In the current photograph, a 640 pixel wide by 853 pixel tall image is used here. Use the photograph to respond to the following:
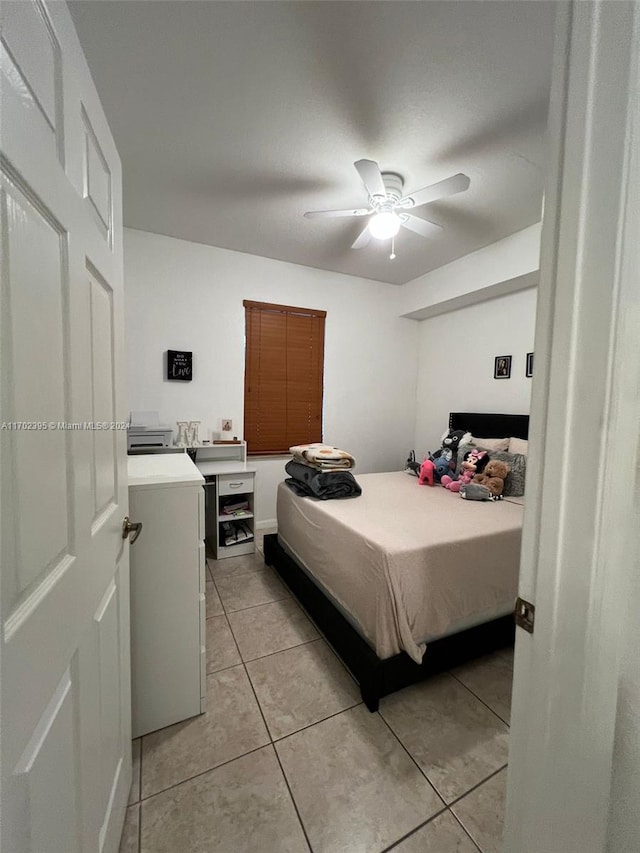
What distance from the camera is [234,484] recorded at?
2.94 metres

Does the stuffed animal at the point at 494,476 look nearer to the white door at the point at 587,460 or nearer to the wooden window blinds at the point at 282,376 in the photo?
the wooden window blinds at the point at 282,376

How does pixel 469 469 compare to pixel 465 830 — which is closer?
pixel 465 830

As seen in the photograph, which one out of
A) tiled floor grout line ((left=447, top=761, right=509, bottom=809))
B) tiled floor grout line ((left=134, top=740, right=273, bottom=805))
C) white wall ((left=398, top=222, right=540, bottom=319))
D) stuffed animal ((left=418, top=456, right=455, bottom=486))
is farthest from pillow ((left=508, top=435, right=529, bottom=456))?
tiled floor grout line ((left=134, top=740, right=273, bottom=805))

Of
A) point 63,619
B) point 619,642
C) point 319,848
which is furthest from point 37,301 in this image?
point 319,848

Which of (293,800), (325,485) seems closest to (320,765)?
(293,800)

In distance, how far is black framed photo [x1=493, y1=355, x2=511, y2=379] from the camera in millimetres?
3232

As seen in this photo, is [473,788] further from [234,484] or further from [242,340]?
[242,340]

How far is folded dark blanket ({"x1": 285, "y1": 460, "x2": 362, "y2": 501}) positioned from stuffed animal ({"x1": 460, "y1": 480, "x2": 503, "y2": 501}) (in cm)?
78

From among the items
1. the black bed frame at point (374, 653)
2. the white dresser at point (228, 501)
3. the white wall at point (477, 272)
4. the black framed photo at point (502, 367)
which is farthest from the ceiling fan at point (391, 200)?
the black bed frame at point (374, 653)

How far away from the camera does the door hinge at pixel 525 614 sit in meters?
0.57

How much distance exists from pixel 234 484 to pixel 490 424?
255cm

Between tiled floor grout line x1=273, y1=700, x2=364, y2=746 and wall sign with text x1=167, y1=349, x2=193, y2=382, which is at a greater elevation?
wall sign with text x1=167, y1=349, x2=193, y2=382

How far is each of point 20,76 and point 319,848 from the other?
76.6 inches

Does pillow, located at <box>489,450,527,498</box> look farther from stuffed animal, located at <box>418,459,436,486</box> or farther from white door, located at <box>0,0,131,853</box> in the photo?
white door, located at <box>0,0,131,853</box>
